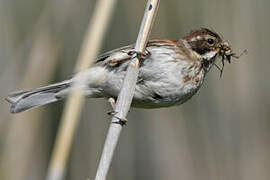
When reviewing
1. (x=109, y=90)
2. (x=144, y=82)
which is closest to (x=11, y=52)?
(x=109, y=90)

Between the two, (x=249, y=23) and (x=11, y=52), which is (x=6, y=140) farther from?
(x=249, y=23)

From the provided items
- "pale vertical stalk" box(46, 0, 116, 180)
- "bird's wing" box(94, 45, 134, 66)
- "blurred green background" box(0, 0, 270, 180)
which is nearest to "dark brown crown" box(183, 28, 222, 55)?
"blurred green background" box(0, 0, 270, 180)

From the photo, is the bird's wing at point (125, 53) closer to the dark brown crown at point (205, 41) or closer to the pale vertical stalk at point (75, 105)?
the dark brown crown at point (205, 41)

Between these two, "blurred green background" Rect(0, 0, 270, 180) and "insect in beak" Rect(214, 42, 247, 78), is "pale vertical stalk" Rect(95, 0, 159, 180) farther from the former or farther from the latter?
"insect in beak" Rect(214, 42, 247, 78)

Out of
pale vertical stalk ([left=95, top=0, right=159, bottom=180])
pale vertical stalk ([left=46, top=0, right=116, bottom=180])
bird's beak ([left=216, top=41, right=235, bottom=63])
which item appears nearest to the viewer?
pale vertical stalk ([left=46, top=0, right=116, bottom=180])

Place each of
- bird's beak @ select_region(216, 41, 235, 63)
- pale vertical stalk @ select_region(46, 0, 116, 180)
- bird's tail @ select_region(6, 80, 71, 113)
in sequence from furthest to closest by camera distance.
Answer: bird's beak @ select_region(216, 41, 235, 63) < bird's tail @ select_region(6, 80, 71, 113) < pale vertical stalk @ select_region(46, 0, 116, 180)
